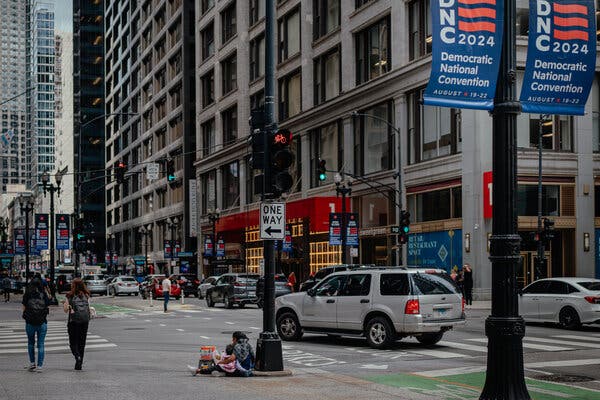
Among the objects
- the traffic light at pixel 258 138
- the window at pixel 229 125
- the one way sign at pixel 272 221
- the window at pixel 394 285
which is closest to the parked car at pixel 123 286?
the window at pixel 229 125

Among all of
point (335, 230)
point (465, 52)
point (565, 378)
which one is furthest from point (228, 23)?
point (465, 52)

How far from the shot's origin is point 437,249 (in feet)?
145

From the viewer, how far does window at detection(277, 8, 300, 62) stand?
2420 inches

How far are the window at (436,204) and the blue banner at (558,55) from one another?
3285 cm

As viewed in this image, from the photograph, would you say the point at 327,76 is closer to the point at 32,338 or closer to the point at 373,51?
the point at 373,51

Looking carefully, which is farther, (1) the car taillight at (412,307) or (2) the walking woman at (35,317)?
(1) the car taillight at (412,307)

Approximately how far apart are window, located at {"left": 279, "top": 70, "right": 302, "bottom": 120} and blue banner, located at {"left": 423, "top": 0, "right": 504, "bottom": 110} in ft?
167

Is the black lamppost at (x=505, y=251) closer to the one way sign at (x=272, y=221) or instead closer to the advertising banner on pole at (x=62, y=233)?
the one way sign at (x=272, y=221)

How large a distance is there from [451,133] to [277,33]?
25.4 m

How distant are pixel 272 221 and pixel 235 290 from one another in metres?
24.5

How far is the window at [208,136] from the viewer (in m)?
78.7

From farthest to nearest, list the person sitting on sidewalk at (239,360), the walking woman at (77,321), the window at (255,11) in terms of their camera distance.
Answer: the window at (255,11) < the walking woman at (77,321) < the person sitting on sidewalk at (239,360)

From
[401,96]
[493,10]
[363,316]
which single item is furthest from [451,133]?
A: [493,10]

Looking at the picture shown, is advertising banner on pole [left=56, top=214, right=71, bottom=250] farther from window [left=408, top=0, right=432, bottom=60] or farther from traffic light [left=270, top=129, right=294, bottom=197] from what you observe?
traffic light [left=270, top=129, right=294, bottom=197]
